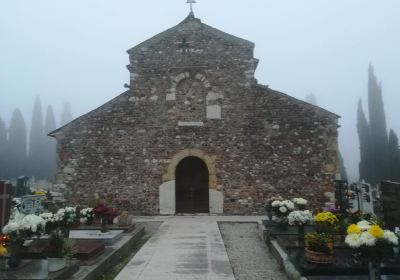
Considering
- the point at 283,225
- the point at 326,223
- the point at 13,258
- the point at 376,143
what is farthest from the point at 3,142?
the point at 326,223

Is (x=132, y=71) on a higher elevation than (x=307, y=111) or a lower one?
higher

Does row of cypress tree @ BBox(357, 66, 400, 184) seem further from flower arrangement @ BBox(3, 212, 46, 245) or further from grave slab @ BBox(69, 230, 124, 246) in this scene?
flower arrangement @ BBox(3, 212, 46, 245)

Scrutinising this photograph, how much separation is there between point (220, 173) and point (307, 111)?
13.3ft

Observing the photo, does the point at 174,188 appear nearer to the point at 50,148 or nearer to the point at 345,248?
the point at 345,248

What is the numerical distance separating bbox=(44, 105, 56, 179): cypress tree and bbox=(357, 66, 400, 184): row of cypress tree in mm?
38589

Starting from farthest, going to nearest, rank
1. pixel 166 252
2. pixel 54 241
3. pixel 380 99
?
pixel 380 99 → pixel 166 252 → pixel 54 241

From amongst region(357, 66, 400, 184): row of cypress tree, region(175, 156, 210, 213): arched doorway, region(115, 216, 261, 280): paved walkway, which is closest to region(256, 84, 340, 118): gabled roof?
region(175, 156, 210, 213): arched doorway

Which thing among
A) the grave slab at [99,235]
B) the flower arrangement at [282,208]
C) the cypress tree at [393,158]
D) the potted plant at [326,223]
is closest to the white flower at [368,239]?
the potted plant at [326,223]

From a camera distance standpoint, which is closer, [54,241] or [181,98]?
[54,241]

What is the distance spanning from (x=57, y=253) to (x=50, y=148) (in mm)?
61601

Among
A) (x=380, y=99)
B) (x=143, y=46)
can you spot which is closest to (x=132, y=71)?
(x=143, y=46)

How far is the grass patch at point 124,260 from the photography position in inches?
259

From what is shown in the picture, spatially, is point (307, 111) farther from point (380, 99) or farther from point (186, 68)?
point (380, 99)

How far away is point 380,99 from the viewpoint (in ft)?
136
